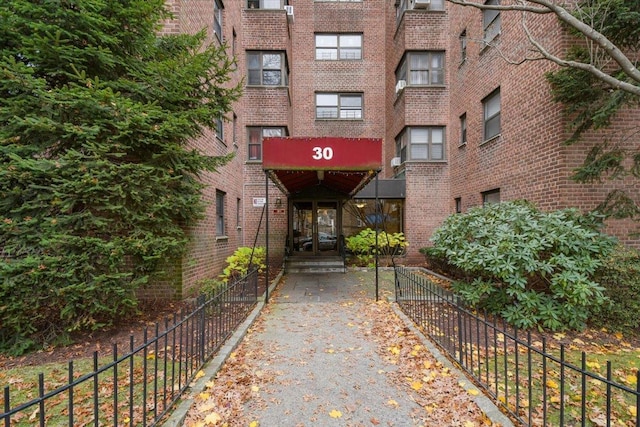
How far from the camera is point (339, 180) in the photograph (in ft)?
34.8

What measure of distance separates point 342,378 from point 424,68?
44.8 ft

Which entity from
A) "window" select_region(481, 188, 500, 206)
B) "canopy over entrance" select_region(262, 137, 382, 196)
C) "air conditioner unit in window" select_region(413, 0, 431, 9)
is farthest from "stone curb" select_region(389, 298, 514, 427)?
"air conditioner unit in window" select_region(413, 0, 431, 9)

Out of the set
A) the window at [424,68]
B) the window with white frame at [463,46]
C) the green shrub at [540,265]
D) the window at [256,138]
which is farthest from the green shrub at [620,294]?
the window at [256,138]

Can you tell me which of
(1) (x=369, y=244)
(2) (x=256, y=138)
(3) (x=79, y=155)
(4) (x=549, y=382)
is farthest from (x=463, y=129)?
(3) (x=79, y=155)

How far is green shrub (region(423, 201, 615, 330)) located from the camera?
5159 mm

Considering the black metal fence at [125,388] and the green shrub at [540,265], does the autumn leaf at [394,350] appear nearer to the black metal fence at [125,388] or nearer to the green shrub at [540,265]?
the green shrub at [540,265]

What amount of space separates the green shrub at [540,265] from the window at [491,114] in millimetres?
4973

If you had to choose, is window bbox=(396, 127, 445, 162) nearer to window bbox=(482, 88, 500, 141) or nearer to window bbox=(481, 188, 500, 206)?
window bbox=(482, 88, 500, 141)

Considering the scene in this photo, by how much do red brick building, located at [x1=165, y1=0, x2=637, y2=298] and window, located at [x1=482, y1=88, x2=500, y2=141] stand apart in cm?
6

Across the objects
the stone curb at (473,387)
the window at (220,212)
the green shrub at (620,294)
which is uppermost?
the window at (220,212)

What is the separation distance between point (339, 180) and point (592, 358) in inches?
304

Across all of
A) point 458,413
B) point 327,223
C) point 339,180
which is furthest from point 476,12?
point 458,413

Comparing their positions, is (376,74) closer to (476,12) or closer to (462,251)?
(476,12)

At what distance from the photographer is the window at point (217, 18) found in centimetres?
980
